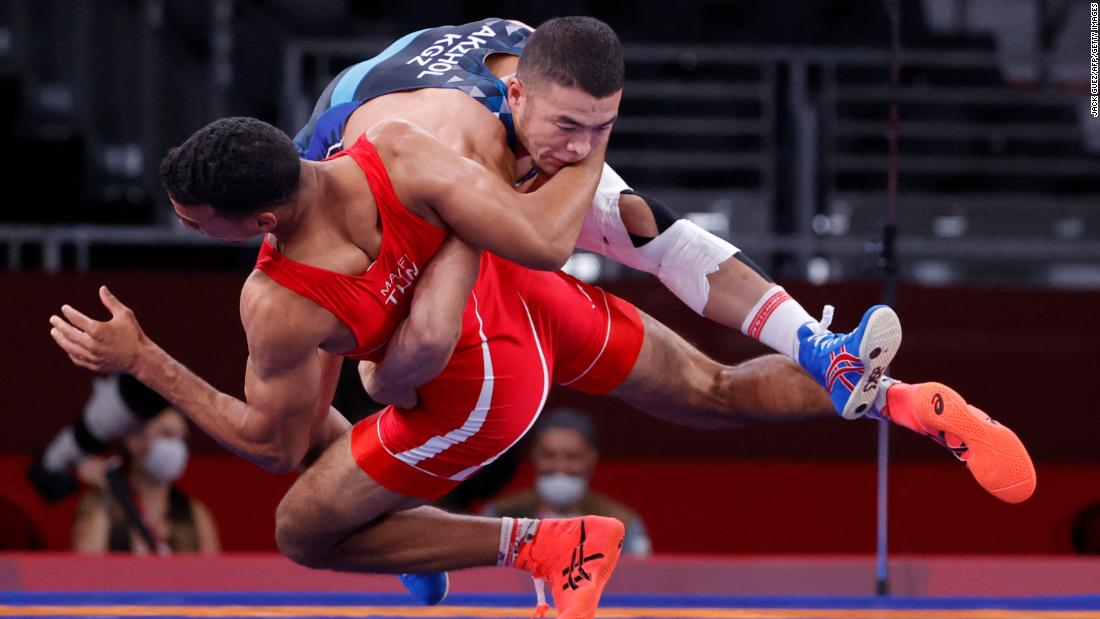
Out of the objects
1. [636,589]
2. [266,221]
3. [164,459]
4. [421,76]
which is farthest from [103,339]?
[164,459]

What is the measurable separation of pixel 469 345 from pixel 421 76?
0.61 meters

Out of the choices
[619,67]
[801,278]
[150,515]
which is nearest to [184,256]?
[150,515]

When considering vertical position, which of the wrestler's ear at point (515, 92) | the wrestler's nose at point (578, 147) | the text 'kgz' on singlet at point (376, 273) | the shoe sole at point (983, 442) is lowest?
the shoe sole at point (983, 442)

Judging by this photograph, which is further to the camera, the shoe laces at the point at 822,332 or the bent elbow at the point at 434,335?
the shoe laces at the point at 822,332

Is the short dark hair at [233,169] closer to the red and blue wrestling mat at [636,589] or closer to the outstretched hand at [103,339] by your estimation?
the outstretched hand at [103,339]

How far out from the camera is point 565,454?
15.7 ft

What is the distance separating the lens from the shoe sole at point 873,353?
9.80 ft

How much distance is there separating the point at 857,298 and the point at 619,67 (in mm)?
2760

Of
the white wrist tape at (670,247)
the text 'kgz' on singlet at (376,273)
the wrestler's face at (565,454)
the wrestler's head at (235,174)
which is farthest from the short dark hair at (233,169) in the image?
the wrestler's face at (565,454)

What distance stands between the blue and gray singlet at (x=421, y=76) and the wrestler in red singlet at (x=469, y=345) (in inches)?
11.6

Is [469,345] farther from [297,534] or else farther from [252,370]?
[297,534]

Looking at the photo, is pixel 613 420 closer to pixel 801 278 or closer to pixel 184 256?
pixel 801 278

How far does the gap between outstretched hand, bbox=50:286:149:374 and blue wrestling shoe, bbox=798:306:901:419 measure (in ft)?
4.69

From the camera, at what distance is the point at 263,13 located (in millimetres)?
8375
